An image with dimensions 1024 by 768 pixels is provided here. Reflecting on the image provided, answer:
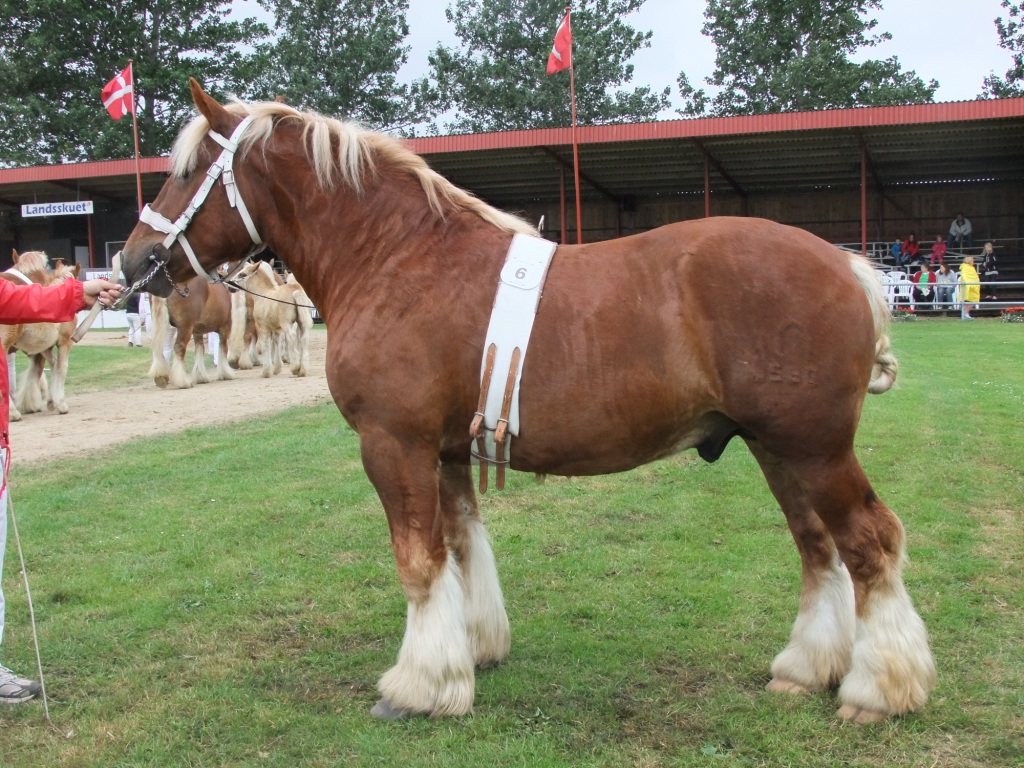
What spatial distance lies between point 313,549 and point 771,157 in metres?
24.2

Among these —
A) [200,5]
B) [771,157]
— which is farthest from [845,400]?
[200,5]

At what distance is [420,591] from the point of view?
135 inches

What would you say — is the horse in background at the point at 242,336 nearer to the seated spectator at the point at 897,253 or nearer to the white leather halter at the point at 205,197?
the white leather halter at the point at 205,197

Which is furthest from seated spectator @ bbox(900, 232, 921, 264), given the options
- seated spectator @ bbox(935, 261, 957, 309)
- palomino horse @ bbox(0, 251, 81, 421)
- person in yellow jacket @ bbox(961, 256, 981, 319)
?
palomino horse @ bbox(0, 251, 81, 421)

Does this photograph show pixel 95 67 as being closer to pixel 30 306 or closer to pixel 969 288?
pixel 969 288

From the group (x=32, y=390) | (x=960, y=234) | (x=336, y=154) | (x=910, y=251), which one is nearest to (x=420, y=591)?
(x=336, y=154)

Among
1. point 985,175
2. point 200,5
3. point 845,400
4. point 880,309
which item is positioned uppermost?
point 200,5

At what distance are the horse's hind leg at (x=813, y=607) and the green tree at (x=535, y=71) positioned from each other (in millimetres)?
43039

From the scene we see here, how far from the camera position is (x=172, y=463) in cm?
838

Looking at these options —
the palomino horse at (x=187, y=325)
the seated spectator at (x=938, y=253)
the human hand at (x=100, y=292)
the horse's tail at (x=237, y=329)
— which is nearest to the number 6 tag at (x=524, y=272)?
the human hand at (x=100, y=292)

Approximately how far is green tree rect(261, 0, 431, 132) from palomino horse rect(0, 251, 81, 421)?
3349 centimetres

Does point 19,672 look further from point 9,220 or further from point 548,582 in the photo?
point 9,220

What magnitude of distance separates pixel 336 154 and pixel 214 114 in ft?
1.71

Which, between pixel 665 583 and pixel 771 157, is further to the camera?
pixel 771 157
